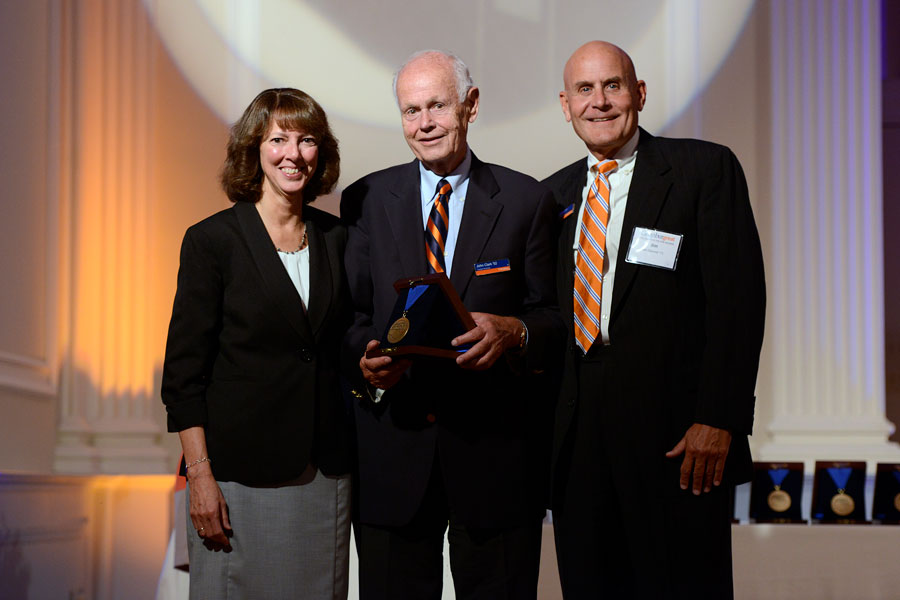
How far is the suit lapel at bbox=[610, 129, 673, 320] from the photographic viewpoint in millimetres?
2354

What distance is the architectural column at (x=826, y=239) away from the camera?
4664mm

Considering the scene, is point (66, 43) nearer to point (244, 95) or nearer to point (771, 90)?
point (244, 95)

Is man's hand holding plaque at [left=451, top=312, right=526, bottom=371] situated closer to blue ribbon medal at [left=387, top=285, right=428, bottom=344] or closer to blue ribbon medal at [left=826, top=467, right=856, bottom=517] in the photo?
blue ribbon medal at [left=387, top=285, right=428, bottom=344]

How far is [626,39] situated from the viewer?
16.7 feet

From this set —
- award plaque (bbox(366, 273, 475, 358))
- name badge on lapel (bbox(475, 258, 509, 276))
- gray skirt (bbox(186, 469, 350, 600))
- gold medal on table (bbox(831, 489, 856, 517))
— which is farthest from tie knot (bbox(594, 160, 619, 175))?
gold medal on table (bbox(831, 489, 856, 517))

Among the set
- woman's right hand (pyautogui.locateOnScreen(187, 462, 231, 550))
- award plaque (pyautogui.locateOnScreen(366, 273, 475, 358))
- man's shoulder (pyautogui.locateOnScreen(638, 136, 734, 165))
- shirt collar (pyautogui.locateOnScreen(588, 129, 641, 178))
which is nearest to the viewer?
award plaque (pyautogui.locateOnScreen(366, 273, 475, 358))

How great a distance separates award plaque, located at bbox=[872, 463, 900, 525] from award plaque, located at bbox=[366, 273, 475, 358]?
279cm

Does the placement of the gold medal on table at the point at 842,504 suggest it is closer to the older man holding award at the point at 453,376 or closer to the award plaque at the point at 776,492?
the award plaque at the point at 776,492

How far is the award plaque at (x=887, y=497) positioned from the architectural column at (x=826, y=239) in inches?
17.6

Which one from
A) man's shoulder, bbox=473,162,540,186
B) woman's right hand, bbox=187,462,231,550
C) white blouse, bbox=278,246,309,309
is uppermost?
man's shoulder, bbox=473,162,540,186

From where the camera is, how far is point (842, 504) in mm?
4098

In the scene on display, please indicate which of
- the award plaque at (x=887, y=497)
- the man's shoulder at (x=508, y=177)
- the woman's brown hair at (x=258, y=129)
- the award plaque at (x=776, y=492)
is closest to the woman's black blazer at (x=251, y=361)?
the woman's brown hair at (x=258, y=129)

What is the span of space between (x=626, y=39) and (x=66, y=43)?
287cm

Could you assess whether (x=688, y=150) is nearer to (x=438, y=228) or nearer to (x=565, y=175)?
(x=565, y=175)
